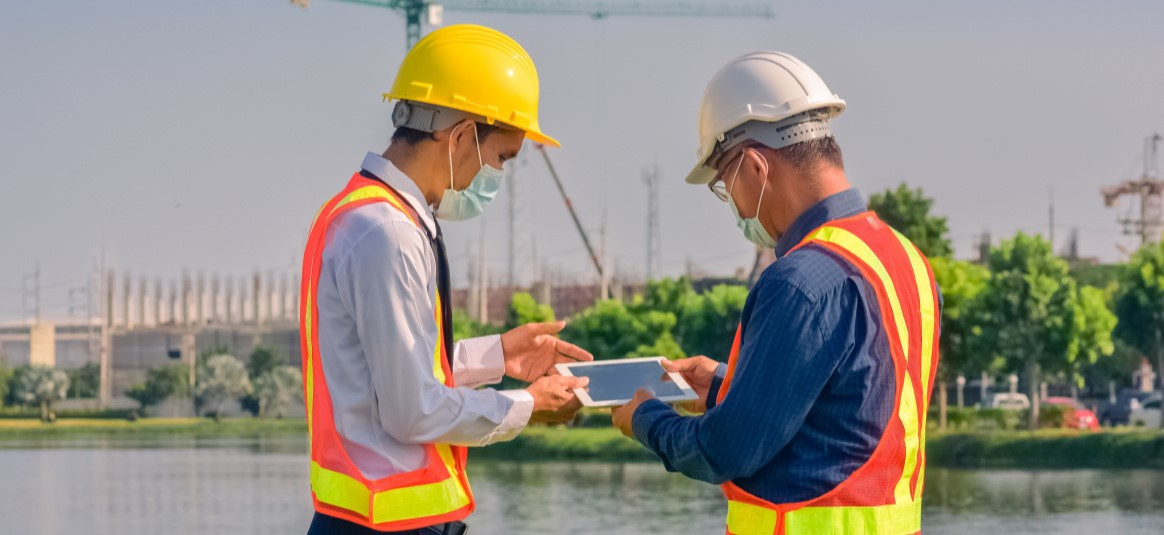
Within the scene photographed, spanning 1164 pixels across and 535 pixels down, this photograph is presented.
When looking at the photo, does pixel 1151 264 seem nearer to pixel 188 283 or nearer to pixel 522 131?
pixel 522 131

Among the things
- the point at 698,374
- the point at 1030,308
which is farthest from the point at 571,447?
the point at 698,374

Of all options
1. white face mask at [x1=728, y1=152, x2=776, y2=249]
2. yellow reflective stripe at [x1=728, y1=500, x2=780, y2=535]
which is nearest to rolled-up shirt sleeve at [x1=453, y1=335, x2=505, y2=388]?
white face mask at [x1=728, y1=152, x2=776, y2=249]

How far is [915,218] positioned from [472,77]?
46676 millimetres

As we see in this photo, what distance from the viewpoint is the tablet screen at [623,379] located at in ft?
14.9

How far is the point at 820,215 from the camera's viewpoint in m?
4.01

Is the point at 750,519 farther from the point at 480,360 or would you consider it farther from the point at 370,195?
the point at 480,360

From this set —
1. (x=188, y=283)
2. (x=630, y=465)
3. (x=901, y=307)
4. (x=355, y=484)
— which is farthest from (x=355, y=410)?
(x=188, y=283)

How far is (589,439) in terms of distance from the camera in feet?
194

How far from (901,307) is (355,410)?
4.47ft

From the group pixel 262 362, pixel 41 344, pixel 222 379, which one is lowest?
pixel 222 379

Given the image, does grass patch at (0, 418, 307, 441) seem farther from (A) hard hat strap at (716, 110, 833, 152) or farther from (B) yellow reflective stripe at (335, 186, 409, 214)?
(A) hard hat strap at (716, 110, 833, 152)

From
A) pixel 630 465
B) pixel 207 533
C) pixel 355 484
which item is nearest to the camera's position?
pixel 355 484

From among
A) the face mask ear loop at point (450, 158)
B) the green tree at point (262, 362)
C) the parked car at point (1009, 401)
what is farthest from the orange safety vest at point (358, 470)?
the green tree at point (262, 362)

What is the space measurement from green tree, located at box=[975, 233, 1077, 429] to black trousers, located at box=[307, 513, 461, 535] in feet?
143
